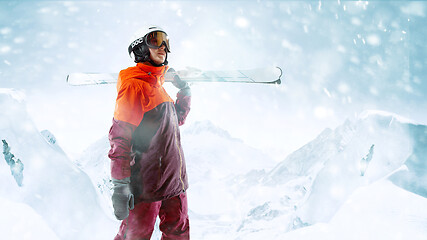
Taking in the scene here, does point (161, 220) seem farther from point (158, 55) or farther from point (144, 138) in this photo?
point (158, 55)

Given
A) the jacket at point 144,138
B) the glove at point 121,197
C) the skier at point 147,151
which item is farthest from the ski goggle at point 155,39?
the glove at point 121,197

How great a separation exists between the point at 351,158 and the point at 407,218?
1249 cm

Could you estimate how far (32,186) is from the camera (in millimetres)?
11688

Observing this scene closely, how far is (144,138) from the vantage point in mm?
2082

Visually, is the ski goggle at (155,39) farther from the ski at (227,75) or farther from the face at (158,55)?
the ski at (227,75)

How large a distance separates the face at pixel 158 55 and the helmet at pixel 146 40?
0.03 metres

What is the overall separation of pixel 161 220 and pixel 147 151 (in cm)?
79

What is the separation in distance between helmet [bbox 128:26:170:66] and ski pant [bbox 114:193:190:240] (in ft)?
4.66

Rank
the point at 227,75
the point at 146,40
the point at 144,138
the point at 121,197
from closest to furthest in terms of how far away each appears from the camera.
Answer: the point at 121,197
the point at 144,138
the point at 146,40
the point at 227,75

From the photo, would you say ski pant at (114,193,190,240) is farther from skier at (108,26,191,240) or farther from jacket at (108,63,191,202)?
jacket at (108,63,191,202)

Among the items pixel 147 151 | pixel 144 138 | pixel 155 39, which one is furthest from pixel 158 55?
pixel 147 151

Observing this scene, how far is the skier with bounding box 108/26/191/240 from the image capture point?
1940mm

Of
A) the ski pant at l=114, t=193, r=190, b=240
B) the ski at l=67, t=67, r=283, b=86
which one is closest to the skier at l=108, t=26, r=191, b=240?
the ski pant at l=114, t=193, r=190, b=240

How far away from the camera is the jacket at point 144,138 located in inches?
76.9
